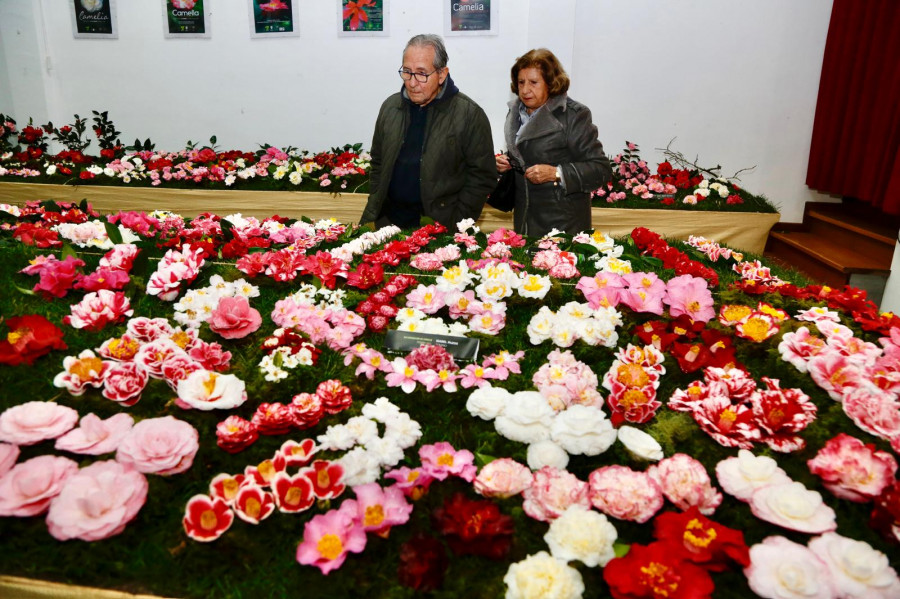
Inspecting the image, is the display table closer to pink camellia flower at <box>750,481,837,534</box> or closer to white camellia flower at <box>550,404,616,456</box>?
white camellia flower at <box>550,404,616,456</box>

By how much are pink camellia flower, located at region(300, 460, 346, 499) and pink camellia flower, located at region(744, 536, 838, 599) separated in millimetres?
606

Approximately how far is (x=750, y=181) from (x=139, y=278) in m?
5.29

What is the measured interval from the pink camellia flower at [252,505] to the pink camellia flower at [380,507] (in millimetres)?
119

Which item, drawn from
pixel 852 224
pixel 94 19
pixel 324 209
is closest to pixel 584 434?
pixel 324 209

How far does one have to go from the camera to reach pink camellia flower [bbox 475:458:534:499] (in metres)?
0.89

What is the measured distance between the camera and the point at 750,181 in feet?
17.0

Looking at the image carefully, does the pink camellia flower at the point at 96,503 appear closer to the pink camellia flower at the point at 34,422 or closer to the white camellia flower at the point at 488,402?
the pink camellia flower at the point at 34,422

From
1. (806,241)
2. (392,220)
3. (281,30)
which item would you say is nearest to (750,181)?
(806,241)

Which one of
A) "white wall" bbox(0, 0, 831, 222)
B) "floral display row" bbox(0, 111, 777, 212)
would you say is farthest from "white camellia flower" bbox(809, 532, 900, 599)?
"white wall" bbox(0, 0, 831, 222)

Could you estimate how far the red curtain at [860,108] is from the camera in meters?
3.95

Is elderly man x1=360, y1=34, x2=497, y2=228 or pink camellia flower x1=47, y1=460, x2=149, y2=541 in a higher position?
elderly man x1=360, y1=34, x2=497, y2=228

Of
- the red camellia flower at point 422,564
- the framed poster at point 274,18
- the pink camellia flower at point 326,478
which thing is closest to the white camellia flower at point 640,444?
the red camellia flower at point 422,564

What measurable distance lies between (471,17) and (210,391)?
4.73 m

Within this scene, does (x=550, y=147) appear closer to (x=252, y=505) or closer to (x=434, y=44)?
(x=434, y=44)
